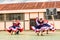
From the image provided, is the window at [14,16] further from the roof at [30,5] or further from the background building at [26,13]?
the roof at [30,5]

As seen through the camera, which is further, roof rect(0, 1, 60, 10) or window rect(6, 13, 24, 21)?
window rect(6, 13, 24, 21)

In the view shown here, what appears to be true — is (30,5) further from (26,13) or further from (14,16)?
(14,16)

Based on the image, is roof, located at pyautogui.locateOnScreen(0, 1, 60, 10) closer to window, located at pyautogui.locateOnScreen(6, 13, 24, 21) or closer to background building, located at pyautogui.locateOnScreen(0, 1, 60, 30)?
background building, located at pyautogui.locateOnScreen(0, 1, 60, 30)

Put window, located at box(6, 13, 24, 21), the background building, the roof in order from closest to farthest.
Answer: the background building < the roof < window, located at box(6, 13, 24, 21)

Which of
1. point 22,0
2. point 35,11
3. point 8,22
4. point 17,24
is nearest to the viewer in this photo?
point 17,24

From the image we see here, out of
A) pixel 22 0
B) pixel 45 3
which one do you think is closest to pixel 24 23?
pixel 45 3

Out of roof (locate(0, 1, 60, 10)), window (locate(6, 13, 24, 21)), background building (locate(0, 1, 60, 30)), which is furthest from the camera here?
window (locate(6, 13, 24, 21))

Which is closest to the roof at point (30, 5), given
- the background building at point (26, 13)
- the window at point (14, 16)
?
the background building at point (26, 13)

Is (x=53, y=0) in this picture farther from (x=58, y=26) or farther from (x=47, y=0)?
(x=58, y=26)

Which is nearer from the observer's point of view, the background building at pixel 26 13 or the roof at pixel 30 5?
the background building at pixel 26 13

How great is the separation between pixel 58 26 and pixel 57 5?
3.23 meters

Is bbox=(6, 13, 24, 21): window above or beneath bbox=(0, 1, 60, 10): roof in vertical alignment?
beneath

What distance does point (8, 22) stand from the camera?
34.7 meters

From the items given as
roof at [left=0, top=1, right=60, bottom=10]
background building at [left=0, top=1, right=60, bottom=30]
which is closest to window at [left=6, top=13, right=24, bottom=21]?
background building at [left=0, top=1, right=60, bottom=30]
